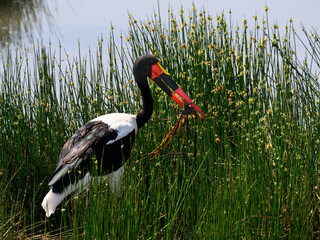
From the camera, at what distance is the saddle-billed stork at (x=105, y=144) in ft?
14.8

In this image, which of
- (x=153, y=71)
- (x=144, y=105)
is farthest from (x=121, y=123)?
(x=153, y=71)

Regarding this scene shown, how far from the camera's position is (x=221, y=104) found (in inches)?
223

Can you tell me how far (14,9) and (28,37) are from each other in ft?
8.64

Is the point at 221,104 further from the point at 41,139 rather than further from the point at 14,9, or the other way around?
the point at 14,9

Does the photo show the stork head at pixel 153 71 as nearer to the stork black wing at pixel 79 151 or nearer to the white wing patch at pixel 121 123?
the white wing patch at pixel 121 123

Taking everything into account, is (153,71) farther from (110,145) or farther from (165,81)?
(110,145)

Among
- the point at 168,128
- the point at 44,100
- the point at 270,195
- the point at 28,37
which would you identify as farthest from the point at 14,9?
the point at 270,195

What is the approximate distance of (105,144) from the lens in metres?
4.70

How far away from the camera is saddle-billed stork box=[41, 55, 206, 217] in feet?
14.8

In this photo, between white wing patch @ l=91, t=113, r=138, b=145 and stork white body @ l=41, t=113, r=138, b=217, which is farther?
white wing patch @ l=91, t=113, r=138, b=145

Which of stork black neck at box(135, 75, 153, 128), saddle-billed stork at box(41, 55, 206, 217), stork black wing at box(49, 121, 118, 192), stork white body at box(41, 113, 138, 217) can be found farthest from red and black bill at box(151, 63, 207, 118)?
stork black wing at box(49, 121, 118, 192)

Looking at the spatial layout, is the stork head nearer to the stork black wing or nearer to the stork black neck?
the stork black neck

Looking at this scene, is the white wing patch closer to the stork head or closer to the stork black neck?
the stork black neck

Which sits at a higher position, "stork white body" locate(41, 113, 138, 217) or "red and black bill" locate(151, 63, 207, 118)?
"red and black bill" locate(151, 63, 207, 118)
